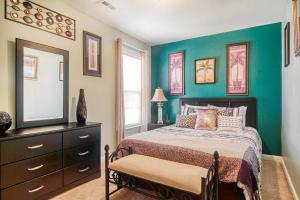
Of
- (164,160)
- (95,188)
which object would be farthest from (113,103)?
(164,160)

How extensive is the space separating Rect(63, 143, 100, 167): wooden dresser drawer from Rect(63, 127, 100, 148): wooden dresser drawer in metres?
0.07

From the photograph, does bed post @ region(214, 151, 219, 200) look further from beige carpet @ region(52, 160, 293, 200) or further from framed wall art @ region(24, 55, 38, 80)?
framed wall art @ region(24, 55, 38, 80)

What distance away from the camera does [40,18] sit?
94.8 inches

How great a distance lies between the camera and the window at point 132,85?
13.4 feet

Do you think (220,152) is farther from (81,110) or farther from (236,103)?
(236,103)

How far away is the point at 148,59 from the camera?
4.70 meters

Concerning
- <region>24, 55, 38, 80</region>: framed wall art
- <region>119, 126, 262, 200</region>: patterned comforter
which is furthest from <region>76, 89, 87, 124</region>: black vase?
<region>119, 126, 262, 200</region>: patterned comforter

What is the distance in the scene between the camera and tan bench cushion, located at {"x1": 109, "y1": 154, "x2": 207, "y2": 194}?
1572mm

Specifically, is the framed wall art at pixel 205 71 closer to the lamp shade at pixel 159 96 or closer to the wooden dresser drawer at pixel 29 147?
the lamp shade at pixel 159 96

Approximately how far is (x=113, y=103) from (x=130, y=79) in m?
0.87

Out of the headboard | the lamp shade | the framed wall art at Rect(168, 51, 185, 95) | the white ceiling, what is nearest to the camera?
the white ceiling

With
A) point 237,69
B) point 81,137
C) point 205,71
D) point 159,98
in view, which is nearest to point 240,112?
point 237,69

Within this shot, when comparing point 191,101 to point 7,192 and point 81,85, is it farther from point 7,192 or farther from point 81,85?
point 7,192

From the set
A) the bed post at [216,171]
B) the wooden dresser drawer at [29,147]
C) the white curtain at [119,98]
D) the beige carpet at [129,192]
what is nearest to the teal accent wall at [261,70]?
the beige carpet at [129,192]
